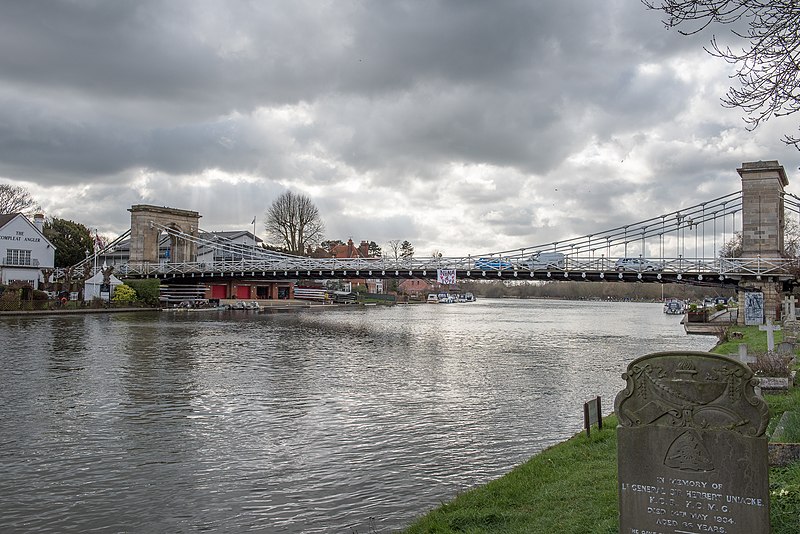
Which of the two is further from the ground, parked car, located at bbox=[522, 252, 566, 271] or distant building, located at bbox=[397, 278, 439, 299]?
parked car, located at bbox=[522, 252, 566, 271]

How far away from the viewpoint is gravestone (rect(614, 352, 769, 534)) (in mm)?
4742

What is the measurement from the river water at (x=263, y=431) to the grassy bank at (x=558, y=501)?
0.91 meters

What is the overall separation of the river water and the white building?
40092mm

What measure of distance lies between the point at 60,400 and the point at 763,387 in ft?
50.6

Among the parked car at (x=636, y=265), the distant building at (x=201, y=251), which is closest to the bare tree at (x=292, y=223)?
the distant building at (x=201, y=251)

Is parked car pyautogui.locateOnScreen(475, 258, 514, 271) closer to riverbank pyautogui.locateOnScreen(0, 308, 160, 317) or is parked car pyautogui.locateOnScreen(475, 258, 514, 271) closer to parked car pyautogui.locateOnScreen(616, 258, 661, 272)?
parked car pyautogui.locateOnScreen(616, 258, 661, 272)

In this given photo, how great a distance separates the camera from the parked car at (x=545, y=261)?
4806cm

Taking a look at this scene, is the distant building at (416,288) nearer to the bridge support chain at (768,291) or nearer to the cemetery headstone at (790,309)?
the bridge support chain at (768,291)

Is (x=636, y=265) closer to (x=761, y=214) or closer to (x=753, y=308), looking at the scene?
(x=761, y=214)

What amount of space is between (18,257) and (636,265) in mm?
56498

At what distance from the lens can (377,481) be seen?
9.88 metres

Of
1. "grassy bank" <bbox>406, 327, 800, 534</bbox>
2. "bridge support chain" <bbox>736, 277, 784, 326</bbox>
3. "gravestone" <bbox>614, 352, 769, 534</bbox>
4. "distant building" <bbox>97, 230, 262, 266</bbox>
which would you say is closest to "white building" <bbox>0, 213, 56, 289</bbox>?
"distant building" <bbox>97, 230, 262, 266</bbox>

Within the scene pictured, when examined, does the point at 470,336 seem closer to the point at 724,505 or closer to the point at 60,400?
the point at 60,400

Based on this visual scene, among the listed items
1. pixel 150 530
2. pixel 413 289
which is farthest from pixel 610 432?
pixel 413 289
